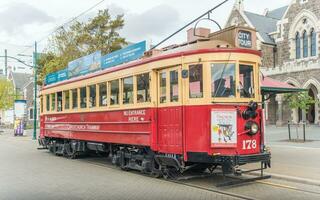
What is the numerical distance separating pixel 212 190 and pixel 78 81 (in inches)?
316

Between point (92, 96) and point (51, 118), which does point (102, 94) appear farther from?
point (51, 118)

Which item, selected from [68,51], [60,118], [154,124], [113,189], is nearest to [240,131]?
[154,124]

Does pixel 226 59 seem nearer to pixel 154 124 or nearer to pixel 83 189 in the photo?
pixel 154 124

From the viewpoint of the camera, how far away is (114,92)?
43.3 ft

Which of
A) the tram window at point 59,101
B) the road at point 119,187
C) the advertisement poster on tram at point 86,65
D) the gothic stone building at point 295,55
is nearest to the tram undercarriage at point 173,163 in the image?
the road at point 119,187

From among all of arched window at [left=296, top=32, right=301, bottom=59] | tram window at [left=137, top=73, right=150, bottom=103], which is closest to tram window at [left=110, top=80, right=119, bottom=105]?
tram window at [left=137, top=73, right=150, bottom=103]

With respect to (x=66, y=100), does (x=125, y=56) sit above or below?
above

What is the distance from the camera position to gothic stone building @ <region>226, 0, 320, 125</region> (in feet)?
124

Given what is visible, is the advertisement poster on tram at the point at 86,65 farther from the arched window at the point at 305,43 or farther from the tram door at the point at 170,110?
the arched window at the point at 305,43

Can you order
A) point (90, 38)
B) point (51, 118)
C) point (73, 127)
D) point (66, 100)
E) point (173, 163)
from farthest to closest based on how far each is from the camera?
point (90, 38) → point (51, 118) → point (66, 100) → point (73, 127) → point (173, 163)

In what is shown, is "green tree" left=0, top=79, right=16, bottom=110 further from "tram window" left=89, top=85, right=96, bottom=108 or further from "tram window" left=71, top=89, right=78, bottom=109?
"tram window" left=89, top=85, right=96, bottom=108

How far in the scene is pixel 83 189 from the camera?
394 inches

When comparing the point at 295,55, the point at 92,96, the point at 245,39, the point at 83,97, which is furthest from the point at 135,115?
the point at 295,55

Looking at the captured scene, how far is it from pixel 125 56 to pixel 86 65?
3475 millimetres
